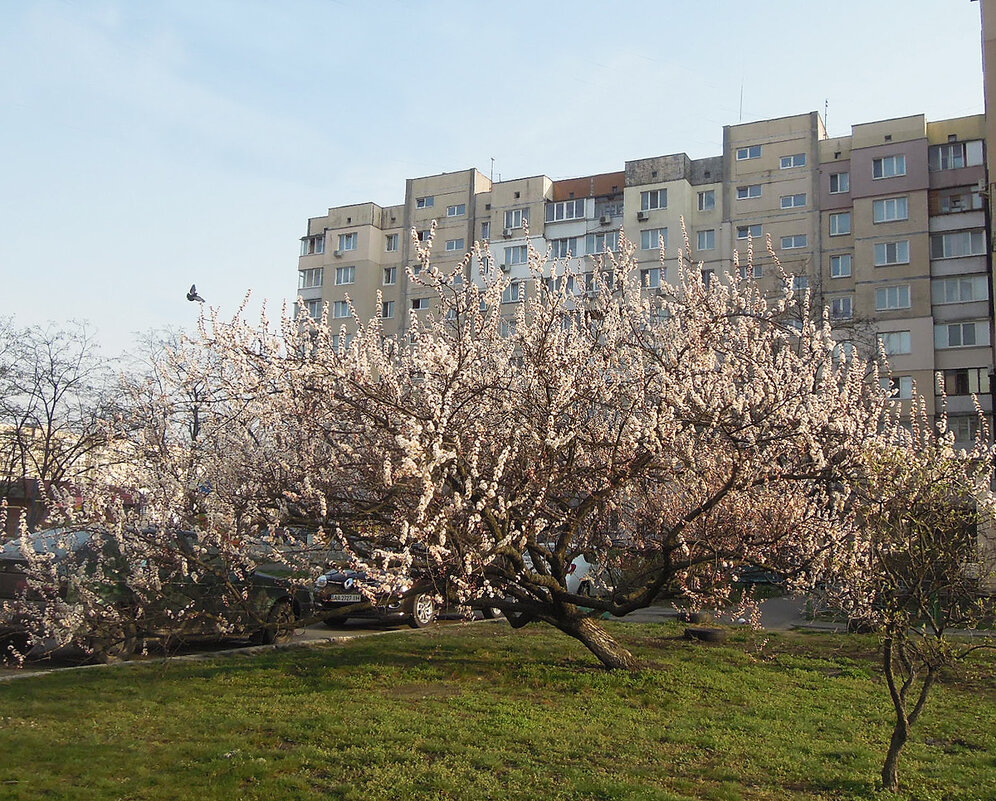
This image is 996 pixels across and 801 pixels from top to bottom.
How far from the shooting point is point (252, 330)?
8336 millimetres

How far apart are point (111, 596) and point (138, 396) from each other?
97.0 inches

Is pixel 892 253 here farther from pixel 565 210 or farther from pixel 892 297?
pixel 565 210

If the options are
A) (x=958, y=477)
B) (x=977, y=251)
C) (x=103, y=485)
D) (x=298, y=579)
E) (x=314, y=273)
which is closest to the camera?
(x=958, y=477)

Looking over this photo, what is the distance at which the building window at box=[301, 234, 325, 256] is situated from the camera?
5325 centimetres

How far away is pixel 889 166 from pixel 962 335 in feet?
28.2

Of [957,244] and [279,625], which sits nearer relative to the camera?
[279,625]

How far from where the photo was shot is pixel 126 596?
30.4ft

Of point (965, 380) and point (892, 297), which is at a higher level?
point (892, 297)

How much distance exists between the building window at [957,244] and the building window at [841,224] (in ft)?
12.4

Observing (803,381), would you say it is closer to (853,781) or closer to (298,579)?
(853,781)

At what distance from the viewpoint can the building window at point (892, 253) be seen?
37897 mm

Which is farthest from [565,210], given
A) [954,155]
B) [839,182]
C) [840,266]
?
[954,155]

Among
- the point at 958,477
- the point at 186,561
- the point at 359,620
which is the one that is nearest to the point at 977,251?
the point at 359,620

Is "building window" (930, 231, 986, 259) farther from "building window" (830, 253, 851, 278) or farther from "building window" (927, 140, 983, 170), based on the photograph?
"building window" (830, 253, 851, 278)
